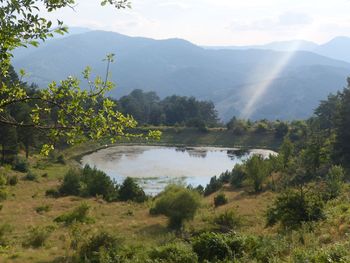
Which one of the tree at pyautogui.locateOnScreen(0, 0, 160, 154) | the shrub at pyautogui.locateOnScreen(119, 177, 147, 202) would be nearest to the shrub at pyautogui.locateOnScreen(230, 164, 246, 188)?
the shrub at pyautogui.locateOnScreen(119, 177, 147, 202)

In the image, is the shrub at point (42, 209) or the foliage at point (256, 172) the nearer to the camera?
the shrub at point (42, 209)

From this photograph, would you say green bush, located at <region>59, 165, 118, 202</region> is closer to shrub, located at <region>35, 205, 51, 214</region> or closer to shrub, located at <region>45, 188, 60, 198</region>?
shrub, located at <region>45, 188, 60, 198</region>

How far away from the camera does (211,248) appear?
555 inches

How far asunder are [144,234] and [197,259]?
38.8 ft

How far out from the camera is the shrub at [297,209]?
64.2ft

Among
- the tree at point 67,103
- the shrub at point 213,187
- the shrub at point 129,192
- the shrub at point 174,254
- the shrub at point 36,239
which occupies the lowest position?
the shrub at point 213,187

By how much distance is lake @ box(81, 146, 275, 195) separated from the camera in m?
65.4

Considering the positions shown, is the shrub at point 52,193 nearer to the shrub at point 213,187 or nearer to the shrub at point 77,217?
the shrub at point 77,217

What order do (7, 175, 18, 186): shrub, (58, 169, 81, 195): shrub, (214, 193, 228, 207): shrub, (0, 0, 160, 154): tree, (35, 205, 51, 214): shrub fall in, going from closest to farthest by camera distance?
(0, 0, 160, 154): tree < (35, 205, 51, 214): shrub < (214, 193, 228, 207): shrub < (58, 169, 81, 195): shrub < (7, 175, 18, 186): shrub

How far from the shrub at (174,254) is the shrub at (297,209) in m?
7.13

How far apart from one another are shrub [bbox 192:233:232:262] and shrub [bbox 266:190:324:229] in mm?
6222

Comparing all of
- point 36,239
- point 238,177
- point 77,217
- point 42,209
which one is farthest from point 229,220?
point 238,177

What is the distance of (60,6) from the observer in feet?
25.6

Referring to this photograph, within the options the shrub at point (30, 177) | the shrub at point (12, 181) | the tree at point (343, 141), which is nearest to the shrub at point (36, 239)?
the shrub at point (12, 181)
